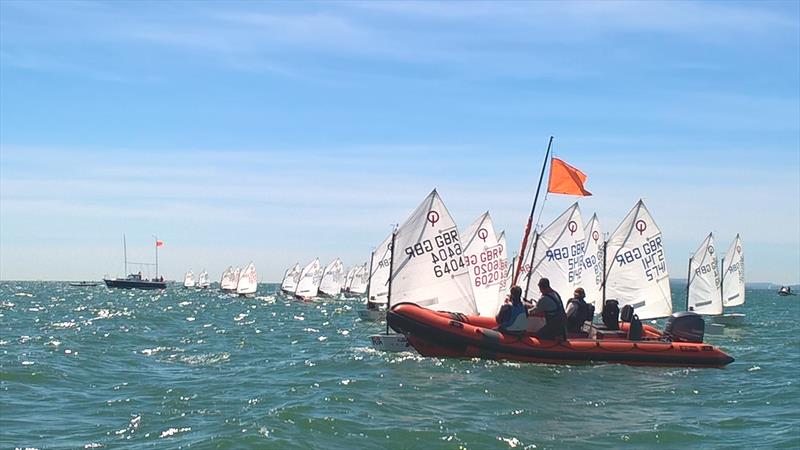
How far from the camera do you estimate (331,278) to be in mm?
84500

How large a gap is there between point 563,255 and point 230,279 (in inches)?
3204

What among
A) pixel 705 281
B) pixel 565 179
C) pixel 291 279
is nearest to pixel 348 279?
pixel 291 279

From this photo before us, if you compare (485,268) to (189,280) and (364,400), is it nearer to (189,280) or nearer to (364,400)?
(364,400)

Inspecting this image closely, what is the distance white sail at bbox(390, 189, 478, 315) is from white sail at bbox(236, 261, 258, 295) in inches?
2797

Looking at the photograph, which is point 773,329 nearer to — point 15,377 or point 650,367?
point 650,367

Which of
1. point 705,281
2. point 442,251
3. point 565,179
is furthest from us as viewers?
point 705,281

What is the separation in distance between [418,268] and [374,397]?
8342mm

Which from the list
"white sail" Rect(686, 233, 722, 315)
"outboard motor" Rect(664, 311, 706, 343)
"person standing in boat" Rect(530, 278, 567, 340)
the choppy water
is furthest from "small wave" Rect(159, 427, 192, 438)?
"white sail" Rect(686, 233, 722, 315)

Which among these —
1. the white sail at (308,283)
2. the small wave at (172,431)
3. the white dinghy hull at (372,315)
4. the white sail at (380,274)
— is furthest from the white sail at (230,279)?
the small wave at (172,431)

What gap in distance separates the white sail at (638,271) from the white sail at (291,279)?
62831mm

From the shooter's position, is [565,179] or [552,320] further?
[565,179]

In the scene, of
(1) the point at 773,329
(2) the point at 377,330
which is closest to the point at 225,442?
(2) the point at 377,330

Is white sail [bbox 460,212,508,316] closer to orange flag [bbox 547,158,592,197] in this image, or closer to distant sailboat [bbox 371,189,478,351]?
distant sailboat [bbox 371,189,478,351]

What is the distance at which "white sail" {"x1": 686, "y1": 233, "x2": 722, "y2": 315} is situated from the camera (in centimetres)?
4284
